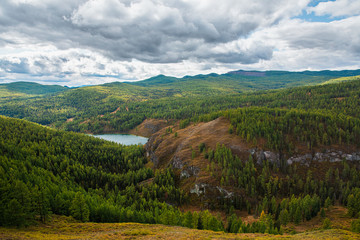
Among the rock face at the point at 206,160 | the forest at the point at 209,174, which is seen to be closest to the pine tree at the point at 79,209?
the forest at the point at 209,174

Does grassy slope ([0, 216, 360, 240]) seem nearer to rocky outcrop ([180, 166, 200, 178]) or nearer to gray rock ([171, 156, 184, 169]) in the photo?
rocky outcrop ([180, 166, 200, 178])

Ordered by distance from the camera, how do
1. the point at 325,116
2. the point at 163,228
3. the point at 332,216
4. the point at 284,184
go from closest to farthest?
the point at 163,228, the point at 332,216, the point at 284,184, the point at 325,116

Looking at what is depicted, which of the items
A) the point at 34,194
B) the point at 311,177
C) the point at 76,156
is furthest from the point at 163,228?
the point at 76,156

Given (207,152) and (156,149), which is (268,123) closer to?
(207,152)

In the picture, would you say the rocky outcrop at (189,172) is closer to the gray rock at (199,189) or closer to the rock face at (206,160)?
the rock face at (206,160)

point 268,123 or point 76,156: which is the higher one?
point 268,123

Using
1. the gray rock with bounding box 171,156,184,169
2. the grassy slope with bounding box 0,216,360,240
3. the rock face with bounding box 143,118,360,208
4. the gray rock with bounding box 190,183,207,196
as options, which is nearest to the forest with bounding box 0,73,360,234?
the rock face with bounding box 143,118,360,208

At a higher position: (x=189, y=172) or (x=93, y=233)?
(x=93, y=233)

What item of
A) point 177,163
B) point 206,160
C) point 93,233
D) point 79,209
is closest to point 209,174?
point 206,160

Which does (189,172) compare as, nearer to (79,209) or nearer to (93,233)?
(79,209)

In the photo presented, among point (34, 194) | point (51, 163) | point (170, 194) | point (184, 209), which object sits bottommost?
point (184, 209)

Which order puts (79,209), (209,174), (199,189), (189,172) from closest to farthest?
(79,209), (199,189), (209,174), (189,172)

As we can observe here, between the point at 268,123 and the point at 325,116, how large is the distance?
5211 centimetres

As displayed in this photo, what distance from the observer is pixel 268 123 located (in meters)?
147
